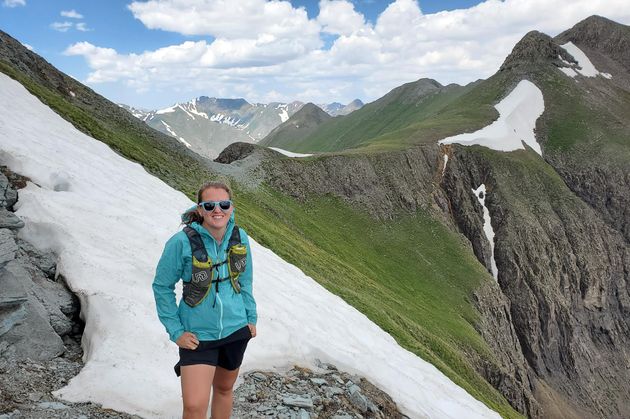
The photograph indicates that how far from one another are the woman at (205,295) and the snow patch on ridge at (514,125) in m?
80.0

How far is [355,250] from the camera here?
5334cm

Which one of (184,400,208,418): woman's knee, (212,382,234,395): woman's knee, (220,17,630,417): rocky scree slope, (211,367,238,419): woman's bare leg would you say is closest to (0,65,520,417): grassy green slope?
(220,17,630,417): rocky scree slope

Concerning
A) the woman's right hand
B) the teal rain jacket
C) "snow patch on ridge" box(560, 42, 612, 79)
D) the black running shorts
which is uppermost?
"snow patch on ridge" box(560, 42, 612, 79)

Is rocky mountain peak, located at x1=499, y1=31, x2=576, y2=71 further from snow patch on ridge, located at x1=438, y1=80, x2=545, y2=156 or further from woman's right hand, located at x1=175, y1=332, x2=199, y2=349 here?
woman's right hand, located at x1=175, y1=332, x2=199, y2=349

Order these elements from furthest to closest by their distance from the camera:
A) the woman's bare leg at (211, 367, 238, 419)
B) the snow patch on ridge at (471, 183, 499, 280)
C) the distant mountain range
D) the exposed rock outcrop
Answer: the snow patch on ridge at (471, 183, 499, 280) < the exposed rock outcrop < the distant mountain range < the woman's bare leg at (211, 367, 238, 419)

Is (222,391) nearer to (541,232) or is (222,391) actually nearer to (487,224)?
(487,224)

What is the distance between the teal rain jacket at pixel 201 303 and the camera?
714 cm

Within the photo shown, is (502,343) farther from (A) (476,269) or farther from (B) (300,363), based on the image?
(B) (300,363)

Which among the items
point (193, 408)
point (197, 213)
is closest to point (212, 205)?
point (197, 213)

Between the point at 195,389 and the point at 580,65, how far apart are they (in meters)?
156

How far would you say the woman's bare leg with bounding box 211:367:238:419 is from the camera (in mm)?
7922

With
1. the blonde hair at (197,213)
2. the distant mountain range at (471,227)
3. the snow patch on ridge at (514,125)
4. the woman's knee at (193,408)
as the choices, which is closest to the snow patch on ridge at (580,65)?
the snow patch on ridge at (514,125)

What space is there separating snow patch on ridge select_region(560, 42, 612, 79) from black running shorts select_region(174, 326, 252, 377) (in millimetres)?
143952

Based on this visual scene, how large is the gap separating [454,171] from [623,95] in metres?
79.0
